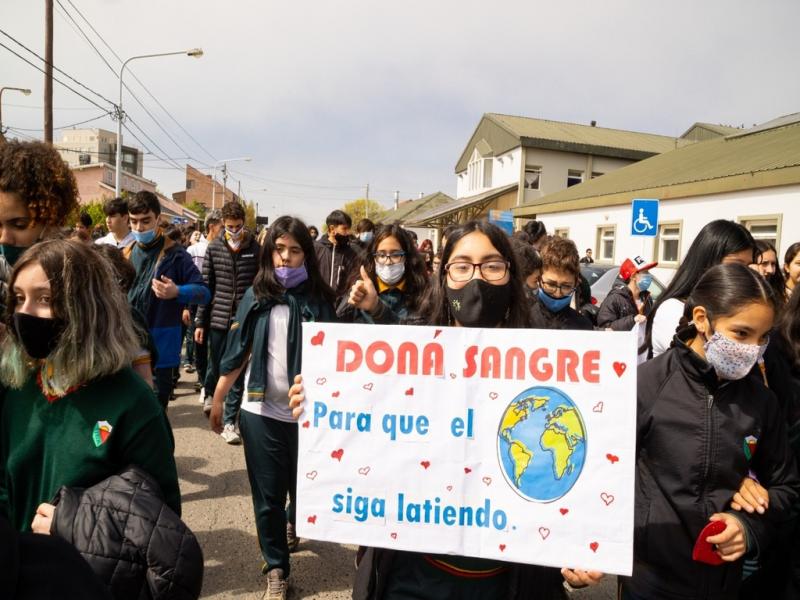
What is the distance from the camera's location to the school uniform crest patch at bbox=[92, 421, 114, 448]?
161 cm

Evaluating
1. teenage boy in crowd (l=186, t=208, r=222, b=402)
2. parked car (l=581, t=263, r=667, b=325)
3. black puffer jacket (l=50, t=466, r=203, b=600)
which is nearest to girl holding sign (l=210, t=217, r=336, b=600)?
black puffer jacket (l=50, t=466, r=203, b=600)

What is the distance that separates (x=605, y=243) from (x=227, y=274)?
18022 mm

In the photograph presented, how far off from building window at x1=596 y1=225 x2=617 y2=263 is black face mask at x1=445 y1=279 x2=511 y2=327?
782 inches

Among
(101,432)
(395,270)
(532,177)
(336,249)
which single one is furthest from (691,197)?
(101,432)

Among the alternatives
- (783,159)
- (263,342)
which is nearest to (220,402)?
(263,342)

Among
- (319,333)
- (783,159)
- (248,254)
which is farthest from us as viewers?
(783,159)

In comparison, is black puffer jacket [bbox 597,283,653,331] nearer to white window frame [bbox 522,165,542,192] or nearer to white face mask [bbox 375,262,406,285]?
white face mask [bbox 375,262,406,285]

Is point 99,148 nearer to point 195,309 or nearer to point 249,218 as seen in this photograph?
point 249,218

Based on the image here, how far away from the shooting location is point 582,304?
210 inches

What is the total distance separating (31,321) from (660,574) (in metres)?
2.29

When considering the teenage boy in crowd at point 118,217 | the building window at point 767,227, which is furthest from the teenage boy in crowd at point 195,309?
the building window at point 767,227

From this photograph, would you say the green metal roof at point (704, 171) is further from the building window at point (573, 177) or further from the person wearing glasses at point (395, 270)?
the person wearing glasses at point (395, 270)

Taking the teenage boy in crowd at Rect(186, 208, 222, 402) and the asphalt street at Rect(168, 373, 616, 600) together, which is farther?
the teenage boy in crowd at Rect(186, 208, 222, 402)

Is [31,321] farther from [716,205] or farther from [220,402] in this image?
[716,205]
